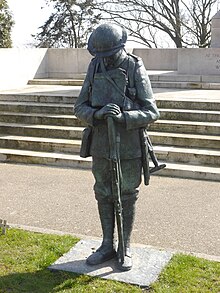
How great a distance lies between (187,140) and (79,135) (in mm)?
2343

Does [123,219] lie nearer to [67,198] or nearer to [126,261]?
[126,261]

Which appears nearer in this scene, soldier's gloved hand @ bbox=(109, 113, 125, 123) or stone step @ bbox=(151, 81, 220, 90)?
soldier's gloved hand @ bbox=(109, 113, 125, 123)

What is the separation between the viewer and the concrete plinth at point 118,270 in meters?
4.24

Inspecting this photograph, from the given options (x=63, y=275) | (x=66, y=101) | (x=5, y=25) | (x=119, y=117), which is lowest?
(x=63, y=275)

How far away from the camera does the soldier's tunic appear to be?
3973 millimetres

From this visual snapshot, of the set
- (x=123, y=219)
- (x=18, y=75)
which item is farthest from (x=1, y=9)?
(x=123, y=219)

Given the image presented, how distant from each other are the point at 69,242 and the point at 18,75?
39.7 feet

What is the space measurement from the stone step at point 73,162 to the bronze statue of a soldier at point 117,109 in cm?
377

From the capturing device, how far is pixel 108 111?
12.7 feet

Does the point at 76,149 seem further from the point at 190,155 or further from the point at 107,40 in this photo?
the point at 107,40

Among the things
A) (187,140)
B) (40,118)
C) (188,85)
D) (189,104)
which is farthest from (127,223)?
(188,85)

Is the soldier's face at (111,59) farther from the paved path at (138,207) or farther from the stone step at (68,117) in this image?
the stone step at (68,117)

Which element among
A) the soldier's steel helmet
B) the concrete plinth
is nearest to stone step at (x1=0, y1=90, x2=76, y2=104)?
the concrete plinth

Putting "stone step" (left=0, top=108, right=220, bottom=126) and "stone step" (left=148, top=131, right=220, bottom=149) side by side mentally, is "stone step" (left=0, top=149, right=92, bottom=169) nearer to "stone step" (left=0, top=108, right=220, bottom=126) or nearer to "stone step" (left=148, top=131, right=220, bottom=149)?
"stone step" (left=0, top=108, right=220, bottom=126)
